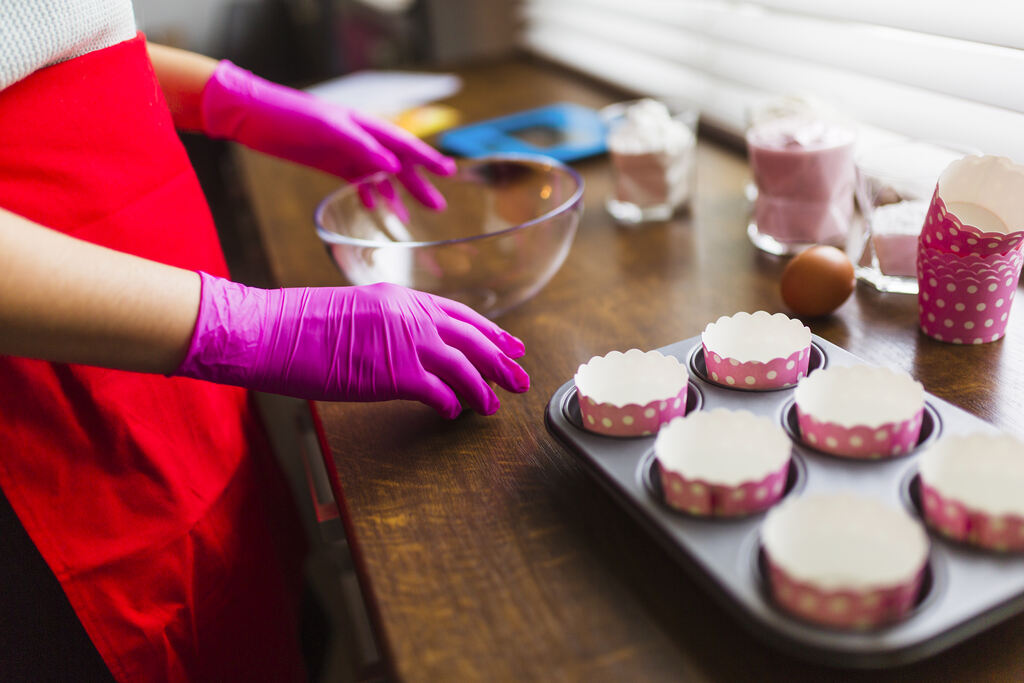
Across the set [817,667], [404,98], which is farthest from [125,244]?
[404,98]

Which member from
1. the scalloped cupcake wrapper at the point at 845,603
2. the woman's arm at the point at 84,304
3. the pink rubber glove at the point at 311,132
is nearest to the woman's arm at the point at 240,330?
the woman's arm at the point at 84,304

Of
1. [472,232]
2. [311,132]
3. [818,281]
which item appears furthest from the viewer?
[472,232]

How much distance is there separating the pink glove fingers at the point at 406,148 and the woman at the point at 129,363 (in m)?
0.31

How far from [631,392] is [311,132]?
64 cm

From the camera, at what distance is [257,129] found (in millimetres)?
1097

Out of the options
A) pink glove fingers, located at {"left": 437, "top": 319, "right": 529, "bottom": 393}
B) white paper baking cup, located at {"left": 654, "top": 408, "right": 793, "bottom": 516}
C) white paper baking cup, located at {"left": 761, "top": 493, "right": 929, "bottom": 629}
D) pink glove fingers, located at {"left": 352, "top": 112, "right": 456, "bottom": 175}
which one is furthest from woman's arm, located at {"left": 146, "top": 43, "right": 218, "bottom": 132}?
white paper baking cup, located at {"left": 761, "top": 493, "right": 929, "bottom": 629}

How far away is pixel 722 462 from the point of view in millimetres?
586

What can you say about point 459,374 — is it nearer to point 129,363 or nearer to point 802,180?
point 129,363

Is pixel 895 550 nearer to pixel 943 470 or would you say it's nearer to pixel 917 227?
pixel 943 470

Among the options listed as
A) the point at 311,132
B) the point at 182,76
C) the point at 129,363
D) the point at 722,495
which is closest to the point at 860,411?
the point at 722,495

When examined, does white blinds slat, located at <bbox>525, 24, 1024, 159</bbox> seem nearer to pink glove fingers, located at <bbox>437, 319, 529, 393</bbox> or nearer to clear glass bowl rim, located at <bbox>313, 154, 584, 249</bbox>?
clear glass bowl rim, located at <bbox>313, 154, 584, 249</bbox>

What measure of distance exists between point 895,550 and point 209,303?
534 mm

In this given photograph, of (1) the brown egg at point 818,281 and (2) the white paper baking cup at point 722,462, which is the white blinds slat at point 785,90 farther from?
(2) the white paper baking cup at point 722,462

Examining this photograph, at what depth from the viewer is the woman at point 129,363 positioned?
61 cm
